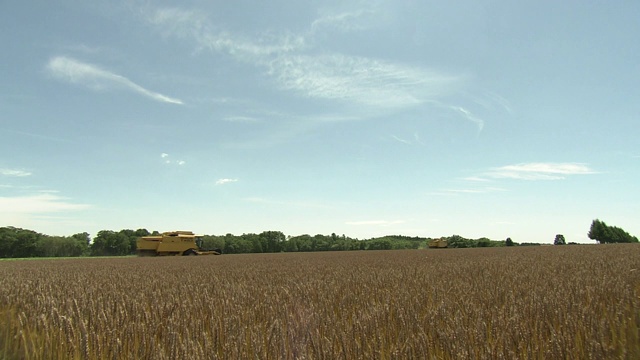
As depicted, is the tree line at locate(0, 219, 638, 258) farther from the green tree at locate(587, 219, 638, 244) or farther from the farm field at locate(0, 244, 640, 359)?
the farm field at locate(0, 244, 640, 359)

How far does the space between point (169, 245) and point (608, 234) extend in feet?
399

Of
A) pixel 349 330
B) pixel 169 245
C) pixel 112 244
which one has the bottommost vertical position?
pixel 349 330

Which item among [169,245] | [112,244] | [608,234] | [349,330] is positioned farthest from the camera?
[608,234]

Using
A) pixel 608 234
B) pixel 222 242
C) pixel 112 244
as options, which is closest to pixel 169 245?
pixel 222 242

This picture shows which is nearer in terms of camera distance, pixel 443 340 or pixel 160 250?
pixel 443 340

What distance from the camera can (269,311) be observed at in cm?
408

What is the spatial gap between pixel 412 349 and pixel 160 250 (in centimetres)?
3442

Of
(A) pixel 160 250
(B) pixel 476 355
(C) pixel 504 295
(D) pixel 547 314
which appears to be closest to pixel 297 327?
(B) pixel 476 355

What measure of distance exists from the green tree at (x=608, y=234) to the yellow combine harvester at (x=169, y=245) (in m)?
115

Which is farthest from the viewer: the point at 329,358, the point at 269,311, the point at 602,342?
the point at 269,311

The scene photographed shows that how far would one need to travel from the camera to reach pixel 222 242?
84.9m

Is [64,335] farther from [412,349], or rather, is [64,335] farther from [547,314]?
[547,314]

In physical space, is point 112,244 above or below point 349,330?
above

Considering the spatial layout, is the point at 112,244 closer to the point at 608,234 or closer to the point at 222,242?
the point at 222,242
